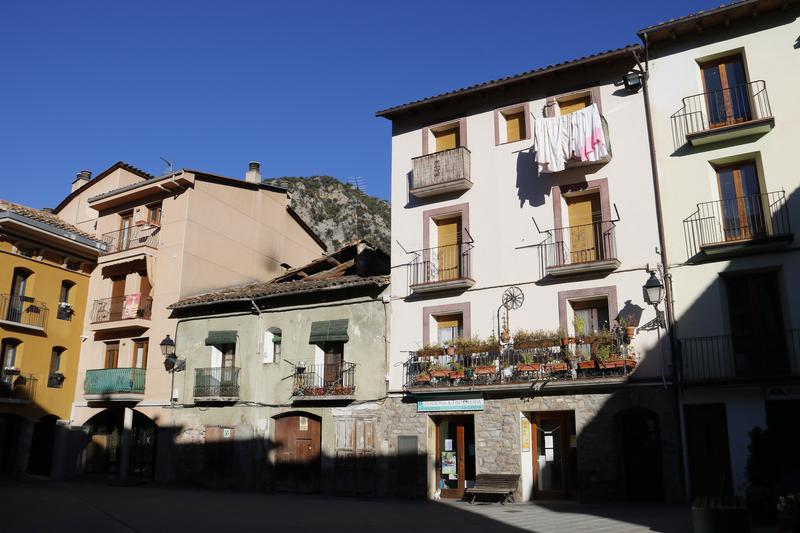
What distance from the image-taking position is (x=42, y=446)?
2700cm

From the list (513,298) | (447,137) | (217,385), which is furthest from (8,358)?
(513,298)

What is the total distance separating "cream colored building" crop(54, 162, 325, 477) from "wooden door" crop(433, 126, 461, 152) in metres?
9.94

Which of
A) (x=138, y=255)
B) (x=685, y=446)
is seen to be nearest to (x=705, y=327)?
(x=685, y=446)

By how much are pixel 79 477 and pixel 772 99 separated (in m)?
26.5

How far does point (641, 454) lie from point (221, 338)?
46.4 ft

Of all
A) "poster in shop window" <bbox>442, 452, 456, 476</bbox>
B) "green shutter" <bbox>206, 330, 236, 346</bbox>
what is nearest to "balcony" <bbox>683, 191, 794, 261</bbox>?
"poster in shop window" <bbox>442, 452, 456, 476</bbox>

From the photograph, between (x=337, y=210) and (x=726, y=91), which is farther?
(x=337, y=210)

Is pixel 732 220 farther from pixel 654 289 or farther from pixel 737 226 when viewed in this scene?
pixel 654 289

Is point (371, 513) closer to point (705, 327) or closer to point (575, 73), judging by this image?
point (705, 327)

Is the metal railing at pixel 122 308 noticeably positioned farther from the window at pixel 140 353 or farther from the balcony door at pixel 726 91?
the balcony door at pixel 726 91

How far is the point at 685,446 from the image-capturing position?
51.9 feet

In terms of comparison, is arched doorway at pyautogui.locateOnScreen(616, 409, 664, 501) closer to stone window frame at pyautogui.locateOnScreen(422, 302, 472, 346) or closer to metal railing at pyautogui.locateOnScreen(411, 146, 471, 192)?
stone window frame at pyautogui.locateOnScreen(422, 302, 472, 346)

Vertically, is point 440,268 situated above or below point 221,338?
above

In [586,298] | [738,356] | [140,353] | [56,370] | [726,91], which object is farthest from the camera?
[56,370]
